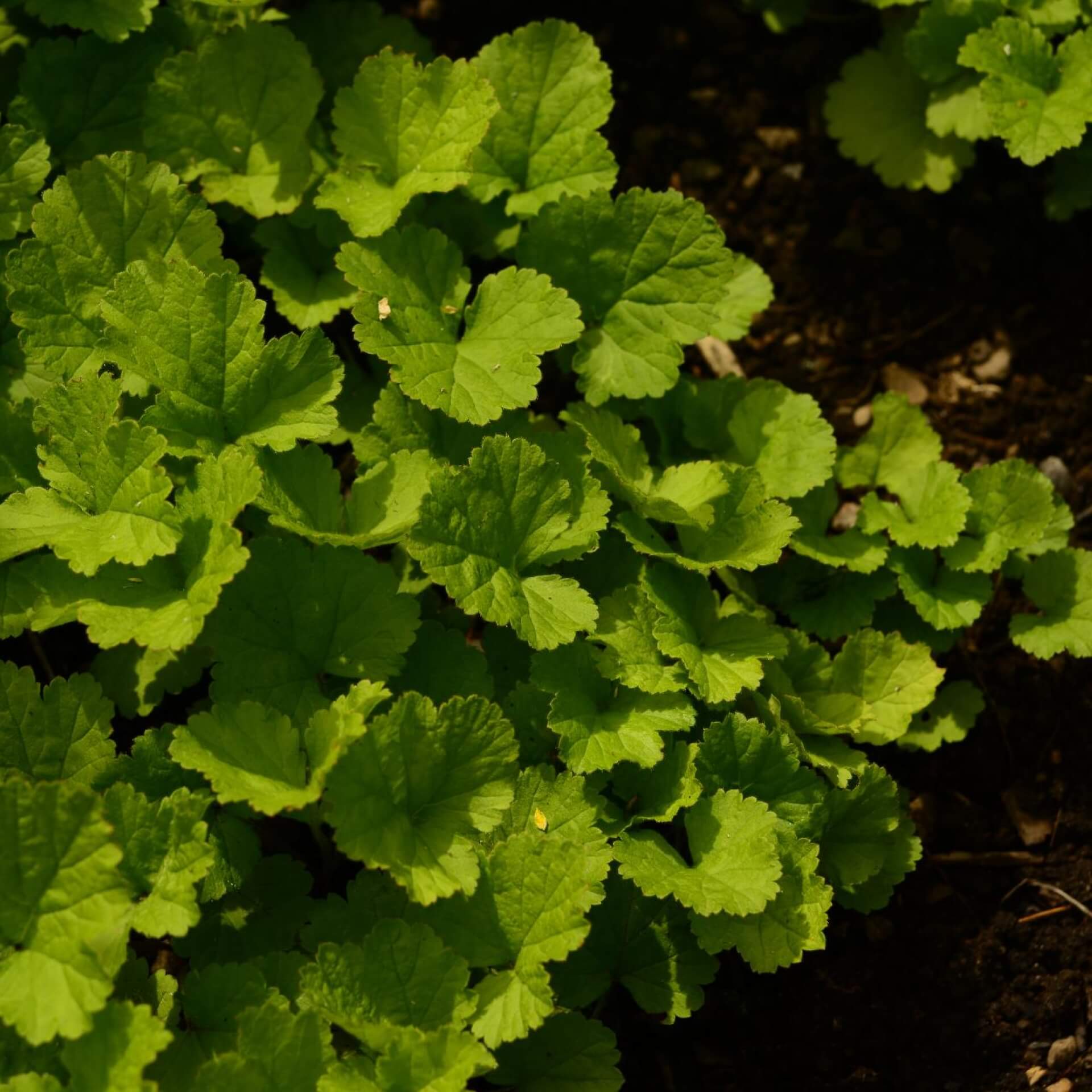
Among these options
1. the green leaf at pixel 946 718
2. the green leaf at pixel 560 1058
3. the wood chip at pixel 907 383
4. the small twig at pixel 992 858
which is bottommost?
the small twig at pixel 992 858

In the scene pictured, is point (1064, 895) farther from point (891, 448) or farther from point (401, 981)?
point (401, 981)

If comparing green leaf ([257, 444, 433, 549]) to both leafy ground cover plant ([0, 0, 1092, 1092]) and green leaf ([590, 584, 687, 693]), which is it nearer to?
leafy ground cover plant ([0, 0, 1092, 1092])

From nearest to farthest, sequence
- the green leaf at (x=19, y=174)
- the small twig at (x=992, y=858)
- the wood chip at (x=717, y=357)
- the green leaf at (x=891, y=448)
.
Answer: the green leaf at (x=19, y=174), the small twig at (x=992, y=858), the green leaf at (x=891, y=448), the wood chip at (x=717, y=357)

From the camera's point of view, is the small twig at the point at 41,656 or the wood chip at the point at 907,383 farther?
the wood chip at the point at 907,383

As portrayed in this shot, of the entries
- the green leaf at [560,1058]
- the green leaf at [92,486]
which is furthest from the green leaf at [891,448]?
the green leaf at [92,486]

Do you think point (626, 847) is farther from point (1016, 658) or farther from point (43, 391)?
point (43, 391)

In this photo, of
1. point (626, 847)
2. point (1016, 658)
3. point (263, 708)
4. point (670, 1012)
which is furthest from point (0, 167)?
point (1016, 658)

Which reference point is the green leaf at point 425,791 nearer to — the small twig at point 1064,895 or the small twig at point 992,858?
the small twig at point 992,858
